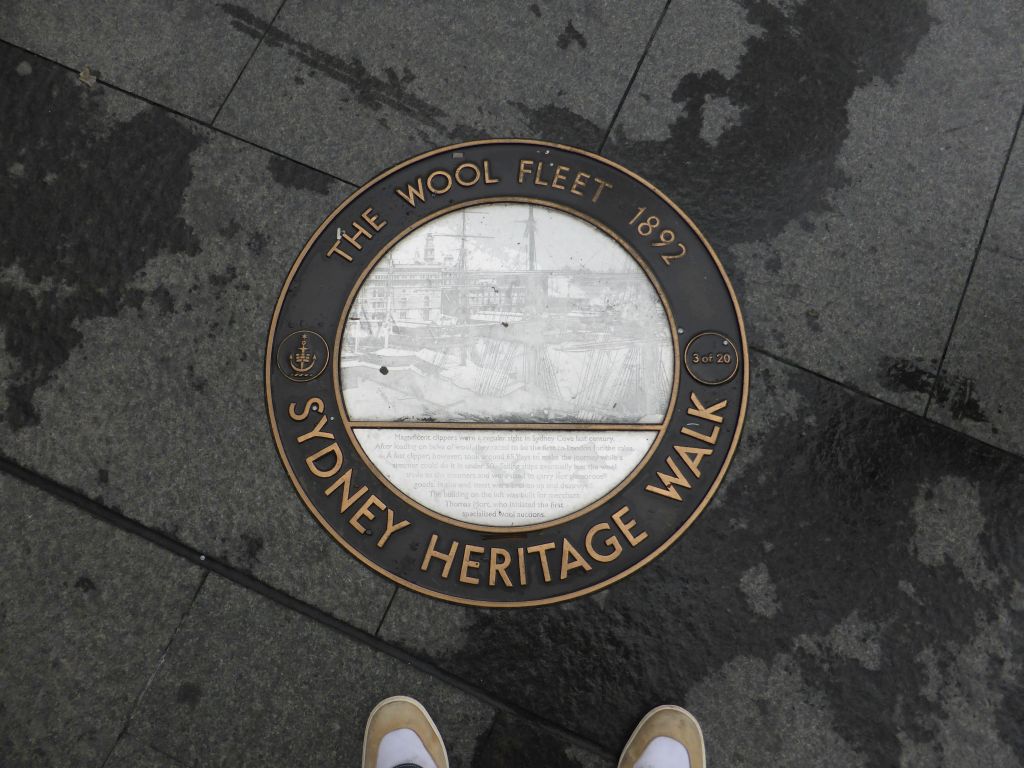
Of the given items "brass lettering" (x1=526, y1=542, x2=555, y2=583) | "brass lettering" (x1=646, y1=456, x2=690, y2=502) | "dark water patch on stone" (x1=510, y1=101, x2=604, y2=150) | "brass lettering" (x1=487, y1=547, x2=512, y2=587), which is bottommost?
"brass lettering" (x1=487, y1=547, x2=512, y2=587)

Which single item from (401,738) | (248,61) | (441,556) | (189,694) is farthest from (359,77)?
(401,738)

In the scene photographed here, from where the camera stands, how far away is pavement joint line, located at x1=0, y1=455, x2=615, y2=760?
2.79 m

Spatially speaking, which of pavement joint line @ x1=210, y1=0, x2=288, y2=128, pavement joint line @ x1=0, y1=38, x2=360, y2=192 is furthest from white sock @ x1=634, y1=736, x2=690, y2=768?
pavement joint line @ x1=210, y1=0, x2=288, y2=128

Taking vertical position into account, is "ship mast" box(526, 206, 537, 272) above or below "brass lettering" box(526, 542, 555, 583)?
above

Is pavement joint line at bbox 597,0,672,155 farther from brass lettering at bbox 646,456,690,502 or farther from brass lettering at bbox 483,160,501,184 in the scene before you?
brass lettering at bbox 646,456,690,502

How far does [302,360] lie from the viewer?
3010 mm

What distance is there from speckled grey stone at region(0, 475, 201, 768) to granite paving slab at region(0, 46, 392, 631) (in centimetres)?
15

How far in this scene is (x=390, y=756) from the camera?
275cm

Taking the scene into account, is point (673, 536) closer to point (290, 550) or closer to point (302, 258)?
point (290, 550)

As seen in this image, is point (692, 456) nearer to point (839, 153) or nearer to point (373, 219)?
point (839, 153)

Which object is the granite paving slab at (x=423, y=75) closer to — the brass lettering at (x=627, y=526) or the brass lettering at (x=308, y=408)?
the brass lettering at (x=308, y=408)

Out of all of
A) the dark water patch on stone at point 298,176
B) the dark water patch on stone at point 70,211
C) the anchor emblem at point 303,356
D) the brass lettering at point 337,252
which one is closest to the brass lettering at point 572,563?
the anchor emblem at point 303,356

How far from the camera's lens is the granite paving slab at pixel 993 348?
299 cm

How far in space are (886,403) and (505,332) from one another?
1599mm
